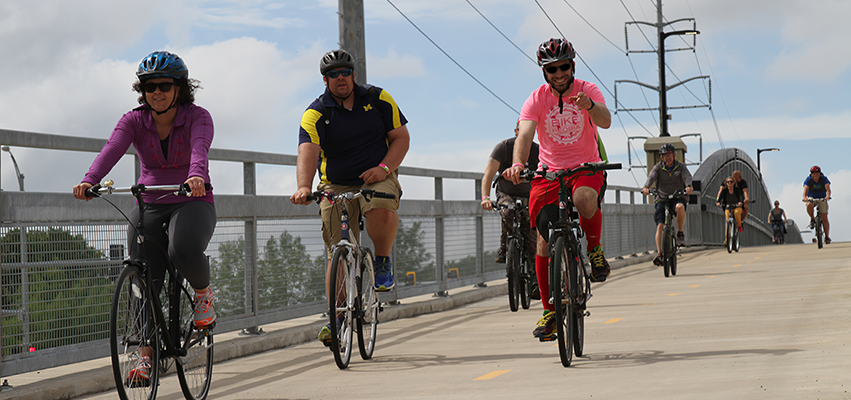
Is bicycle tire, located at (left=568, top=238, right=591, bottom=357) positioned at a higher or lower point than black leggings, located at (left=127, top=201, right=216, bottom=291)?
lower

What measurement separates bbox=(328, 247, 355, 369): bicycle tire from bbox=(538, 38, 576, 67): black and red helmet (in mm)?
1677

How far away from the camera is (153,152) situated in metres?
4.65

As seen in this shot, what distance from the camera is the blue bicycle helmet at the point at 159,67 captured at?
4.53 meters

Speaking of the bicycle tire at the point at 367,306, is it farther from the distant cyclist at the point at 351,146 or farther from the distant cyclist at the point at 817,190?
the distant cyclist at the point at 817,190

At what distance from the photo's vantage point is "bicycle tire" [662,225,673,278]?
13070 mm

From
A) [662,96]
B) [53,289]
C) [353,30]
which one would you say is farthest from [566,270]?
[662,96]

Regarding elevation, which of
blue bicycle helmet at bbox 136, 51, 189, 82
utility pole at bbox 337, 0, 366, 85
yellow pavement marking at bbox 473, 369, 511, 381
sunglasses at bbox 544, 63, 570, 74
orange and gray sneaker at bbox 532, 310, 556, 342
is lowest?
yellow pavement marking at bbox 473, 369, 511, 381

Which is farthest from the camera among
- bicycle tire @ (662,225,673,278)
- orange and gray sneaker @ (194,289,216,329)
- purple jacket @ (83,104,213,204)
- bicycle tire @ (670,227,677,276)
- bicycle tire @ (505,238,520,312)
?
bicycle tire @ (670,227,677,276)

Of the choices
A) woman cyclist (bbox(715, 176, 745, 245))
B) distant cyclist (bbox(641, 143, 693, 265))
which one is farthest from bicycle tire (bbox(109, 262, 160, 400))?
woman cyclist (bbox(715, 176, 745, 245))

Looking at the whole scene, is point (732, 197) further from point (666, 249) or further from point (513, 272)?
point (513, 272)

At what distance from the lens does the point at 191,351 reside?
15.4ft

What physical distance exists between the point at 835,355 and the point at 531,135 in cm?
215

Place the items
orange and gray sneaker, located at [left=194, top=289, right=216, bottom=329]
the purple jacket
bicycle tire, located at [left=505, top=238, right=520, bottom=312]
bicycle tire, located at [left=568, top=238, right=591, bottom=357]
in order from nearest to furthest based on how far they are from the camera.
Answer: the purple jacket → orange and gray sneaker, located at [left=194, top=289, right=216, bottom=329] → bicycle tire, located at [left=568, top=238, right=591, bottom=357] → bicycle tire, located at [left=505, top=238, right=520, bottom=312]

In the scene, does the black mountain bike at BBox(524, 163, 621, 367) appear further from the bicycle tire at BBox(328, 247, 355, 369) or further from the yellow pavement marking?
the bicycle tire at BBox(328, 247, 355, 369)
